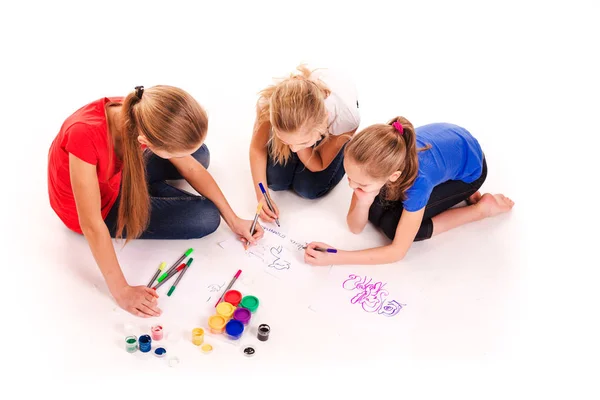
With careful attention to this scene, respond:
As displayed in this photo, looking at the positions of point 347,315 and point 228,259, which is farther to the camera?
point 228,259

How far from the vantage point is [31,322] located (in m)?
1.85

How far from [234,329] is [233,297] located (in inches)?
5.9

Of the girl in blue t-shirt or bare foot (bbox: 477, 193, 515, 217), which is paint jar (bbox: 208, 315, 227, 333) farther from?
bare foot (bbox: 477, 193, 515, 217)

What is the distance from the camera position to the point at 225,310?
6.24 feet

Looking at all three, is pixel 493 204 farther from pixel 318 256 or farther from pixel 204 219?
pixel 204 219

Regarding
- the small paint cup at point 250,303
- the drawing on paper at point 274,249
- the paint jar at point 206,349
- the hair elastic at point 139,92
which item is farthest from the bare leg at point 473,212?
the hair elastic at point 139,92

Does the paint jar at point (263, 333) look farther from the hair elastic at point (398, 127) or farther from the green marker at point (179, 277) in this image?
the hair elastic at point (398, 127)

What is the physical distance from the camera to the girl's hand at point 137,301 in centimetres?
188

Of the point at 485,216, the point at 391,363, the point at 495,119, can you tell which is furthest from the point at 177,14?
the point at 391,363

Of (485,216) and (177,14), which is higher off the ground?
(485,216)

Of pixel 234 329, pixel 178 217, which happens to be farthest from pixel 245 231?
pixel 234 329

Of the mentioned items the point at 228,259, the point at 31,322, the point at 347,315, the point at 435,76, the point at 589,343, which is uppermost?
the point at 435,76

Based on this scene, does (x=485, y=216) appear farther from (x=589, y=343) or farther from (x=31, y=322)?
(x=31, y=322)

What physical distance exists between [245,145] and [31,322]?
127 centimetres
